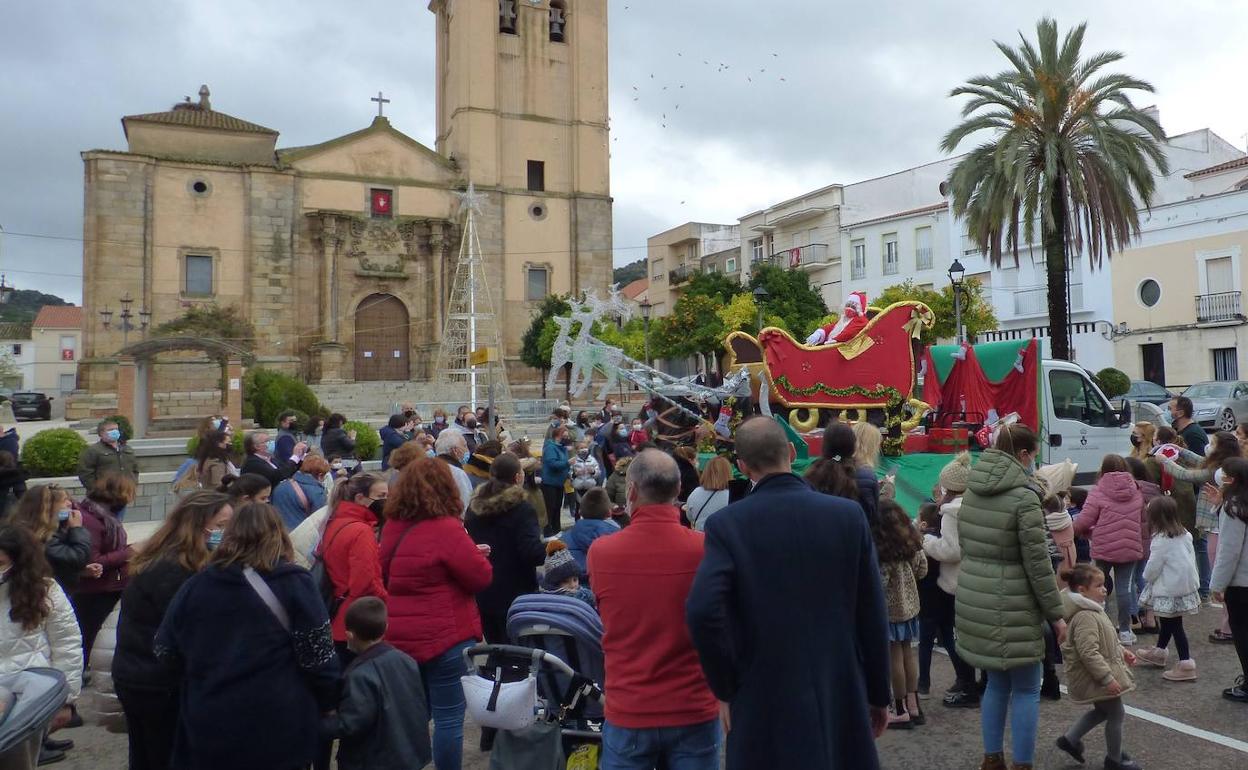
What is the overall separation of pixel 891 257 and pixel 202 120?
1181 inches

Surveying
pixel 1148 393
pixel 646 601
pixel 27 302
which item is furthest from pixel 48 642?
pixel 27 302

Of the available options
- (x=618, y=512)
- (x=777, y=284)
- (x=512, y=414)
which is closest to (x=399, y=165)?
(x=512, y=414)

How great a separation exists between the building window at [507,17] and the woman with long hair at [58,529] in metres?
38.7

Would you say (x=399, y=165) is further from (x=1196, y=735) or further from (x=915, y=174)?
(x=1196, y=735)

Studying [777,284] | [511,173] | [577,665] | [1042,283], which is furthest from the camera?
[511,173]

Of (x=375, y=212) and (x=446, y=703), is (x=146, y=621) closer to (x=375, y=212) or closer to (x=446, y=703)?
(x=446, y=703)

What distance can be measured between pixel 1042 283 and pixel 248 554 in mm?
34584

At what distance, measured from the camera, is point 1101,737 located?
498cm

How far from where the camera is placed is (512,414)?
2989cm

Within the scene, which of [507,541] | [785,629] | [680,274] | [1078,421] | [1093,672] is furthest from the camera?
[680,274]

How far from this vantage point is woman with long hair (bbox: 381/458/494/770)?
4109 mm

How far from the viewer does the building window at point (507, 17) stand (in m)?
40.1

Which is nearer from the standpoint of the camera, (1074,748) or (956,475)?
Answer: (1074,748)

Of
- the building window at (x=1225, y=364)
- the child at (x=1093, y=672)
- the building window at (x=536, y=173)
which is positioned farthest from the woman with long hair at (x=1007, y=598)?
the building window at (x=536, y=173)
